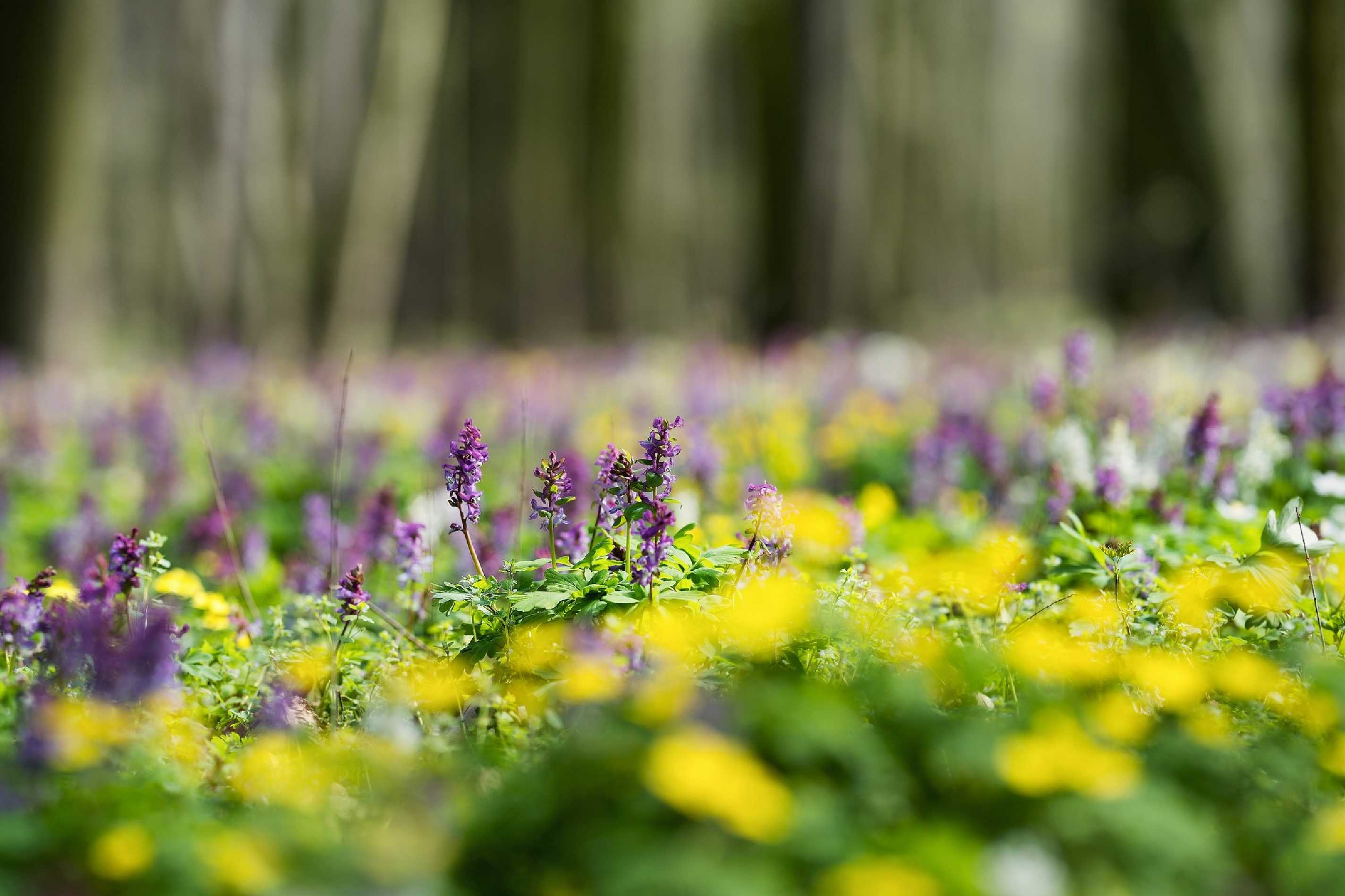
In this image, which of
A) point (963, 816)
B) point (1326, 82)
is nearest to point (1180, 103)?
point (1326, 82)

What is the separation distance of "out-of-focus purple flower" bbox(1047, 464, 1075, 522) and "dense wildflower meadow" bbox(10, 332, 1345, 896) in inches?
0.6

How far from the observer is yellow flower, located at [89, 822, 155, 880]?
1628 millimetres

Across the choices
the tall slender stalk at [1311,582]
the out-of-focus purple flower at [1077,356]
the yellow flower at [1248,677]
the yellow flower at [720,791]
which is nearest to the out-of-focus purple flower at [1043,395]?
the out-of-focus purple flower at [1077,356]

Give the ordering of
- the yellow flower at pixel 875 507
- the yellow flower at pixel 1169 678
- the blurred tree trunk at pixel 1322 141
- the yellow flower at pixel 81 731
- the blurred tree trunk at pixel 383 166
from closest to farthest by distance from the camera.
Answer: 1. the yellow flower at pixel 81 731
2. the yellow flower at pixel 1169 678
3. the yellow flower at pixel 875 507
4. the blurred tree trunk at pixel 383 166
5. the blurred tree trunk at pixel 1322 141

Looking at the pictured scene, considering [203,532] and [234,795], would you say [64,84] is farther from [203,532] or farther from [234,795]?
[234,795]

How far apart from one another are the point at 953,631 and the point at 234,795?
164 cm

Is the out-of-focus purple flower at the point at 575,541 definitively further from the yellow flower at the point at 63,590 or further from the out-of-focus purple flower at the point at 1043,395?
the out-of-focus purple flower at the point at 1043,395

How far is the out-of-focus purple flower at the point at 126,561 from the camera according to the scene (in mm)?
2453

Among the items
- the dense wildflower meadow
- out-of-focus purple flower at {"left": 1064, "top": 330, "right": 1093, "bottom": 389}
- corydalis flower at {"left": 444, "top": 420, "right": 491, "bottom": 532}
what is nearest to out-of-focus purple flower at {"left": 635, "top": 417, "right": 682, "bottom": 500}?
the dense wildflower meadow

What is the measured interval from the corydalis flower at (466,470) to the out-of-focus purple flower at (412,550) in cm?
34

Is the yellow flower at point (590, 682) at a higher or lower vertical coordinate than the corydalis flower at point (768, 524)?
lower

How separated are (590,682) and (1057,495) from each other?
7.17ft

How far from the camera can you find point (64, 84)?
8.49m

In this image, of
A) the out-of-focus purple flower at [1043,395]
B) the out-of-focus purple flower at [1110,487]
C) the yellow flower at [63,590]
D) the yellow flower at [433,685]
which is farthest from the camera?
the out-of-focus purple flower at [1043,395]
